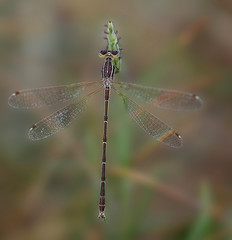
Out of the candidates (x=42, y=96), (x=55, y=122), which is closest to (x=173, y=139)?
(x=55, y=122)

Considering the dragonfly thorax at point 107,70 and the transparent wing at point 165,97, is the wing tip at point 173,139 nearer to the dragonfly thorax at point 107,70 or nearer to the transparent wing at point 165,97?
the transparent wing at point 165,97

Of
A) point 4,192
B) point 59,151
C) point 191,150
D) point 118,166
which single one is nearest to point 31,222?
point 4,192

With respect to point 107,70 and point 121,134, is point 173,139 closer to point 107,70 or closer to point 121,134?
point 107,70

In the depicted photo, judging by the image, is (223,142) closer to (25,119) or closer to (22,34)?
(25,119)

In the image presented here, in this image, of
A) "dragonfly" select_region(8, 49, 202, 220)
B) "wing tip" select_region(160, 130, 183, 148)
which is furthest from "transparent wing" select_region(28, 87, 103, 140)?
"wing tip" select_region(160, 130, 183, 148)

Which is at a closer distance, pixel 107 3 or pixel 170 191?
pixel 170 191
